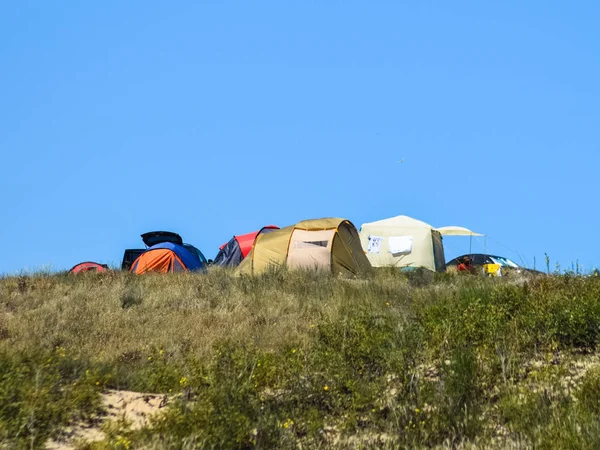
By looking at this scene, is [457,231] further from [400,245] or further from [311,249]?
[311,249]

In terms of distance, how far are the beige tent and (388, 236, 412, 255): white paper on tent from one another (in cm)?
539

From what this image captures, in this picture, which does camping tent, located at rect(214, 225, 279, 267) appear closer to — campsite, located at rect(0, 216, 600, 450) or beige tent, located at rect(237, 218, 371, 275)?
beige tent, located at rect(237, 218, 371, 275)

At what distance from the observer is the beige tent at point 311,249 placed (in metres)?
19.4

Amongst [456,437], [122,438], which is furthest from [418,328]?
[122,438]

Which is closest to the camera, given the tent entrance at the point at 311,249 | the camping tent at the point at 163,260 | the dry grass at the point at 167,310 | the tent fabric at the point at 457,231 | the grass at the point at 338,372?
the grass at the point at 338,372

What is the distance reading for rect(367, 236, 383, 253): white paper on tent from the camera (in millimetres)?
26250

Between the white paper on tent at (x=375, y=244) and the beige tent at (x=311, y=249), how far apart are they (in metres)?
5.61

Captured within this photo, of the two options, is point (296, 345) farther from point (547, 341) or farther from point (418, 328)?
point (547, 341)

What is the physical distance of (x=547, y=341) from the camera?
27.9 ft

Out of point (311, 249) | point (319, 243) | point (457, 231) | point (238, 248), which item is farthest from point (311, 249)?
point (457, 231)

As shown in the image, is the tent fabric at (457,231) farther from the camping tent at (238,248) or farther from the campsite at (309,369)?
the campsite at (309,369)

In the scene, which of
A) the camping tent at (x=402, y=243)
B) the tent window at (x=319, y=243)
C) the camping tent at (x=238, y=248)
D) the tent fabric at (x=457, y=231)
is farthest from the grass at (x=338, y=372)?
the tent fabric at (x=457, y=231)

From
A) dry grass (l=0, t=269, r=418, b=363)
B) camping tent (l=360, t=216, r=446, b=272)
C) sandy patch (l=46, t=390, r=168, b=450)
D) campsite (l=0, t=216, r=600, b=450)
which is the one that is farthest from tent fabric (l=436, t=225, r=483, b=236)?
sandy patch (l=46, t=390, r=168, b=450)

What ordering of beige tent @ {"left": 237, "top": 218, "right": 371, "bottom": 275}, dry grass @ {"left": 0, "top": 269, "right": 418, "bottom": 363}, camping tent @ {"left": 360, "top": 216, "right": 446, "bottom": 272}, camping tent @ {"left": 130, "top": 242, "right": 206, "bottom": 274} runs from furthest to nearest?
camping tent @ {"left": 360, "top": 216, "right": 446, "bottom": 272}
camping tent @ {"left": 130, "top": 242, "right": 206, "bottom": 274}
beige tent @ {"left": 237, "top": 218, "right": 371, "bottom": 275}
dry grass @ {"left": 0, "top": 269, "right": 418, "bottom": 363}
